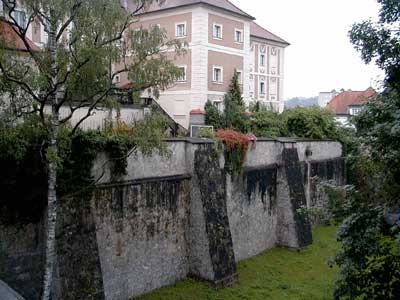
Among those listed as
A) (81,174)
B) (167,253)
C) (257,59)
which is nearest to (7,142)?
(81,174)

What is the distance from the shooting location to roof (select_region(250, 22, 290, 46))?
4258 centimetres

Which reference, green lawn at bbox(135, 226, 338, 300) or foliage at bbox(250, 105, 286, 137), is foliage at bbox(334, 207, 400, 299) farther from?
foliage at bbox(250, 105, 286, 137)

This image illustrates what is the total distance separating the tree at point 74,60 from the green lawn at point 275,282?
17.7 feet

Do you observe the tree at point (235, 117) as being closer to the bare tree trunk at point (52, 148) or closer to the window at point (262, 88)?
the bare tree trunk at point (52, 148)

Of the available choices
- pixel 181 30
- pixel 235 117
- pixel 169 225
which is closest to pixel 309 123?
pixel 235 117

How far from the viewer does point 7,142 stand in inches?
314

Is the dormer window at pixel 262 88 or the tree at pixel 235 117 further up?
the dormer window at pixel 262 88

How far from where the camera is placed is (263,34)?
43.4 m

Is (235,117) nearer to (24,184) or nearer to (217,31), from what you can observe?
(217,31)

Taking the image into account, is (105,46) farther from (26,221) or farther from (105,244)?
(105,244)

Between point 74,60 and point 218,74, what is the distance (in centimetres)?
2362

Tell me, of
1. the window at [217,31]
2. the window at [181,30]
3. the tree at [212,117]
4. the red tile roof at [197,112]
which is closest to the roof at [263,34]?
the window at [217,31]

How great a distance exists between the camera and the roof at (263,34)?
140 feet

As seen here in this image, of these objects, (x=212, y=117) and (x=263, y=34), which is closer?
(x=212, y=117)
